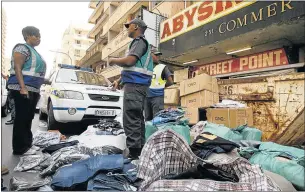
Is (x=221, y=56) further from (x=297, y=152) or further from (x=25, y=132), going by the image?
(x=25, y=132)

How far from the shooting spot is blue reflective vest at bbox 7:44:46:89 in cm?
318

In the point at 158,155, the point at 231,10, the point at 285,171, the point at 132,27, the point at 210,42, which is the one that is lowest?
the point at 285,171

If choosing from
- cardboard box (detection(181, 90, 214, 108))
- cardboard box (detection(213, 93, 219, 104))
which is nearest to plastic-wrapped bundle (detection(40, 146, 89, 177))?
cardboard box (detection(181, 90, 214, 108))

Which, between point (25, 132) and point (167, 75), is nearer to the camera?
point (25, 132)

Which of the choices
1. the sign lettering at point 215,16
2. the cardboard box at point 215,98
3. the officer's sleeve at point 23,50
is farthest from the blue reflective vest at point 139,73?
the sign lettering at point 215,16

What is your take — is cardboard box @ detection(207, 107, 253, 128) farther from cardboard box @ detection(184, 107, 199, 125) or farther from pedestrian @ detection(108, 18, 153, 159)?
pedestrian @ detection(108, 18, 153, 159)

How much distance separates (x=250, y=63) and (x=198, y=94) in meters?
3.14

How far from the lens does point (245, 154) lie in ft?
8.66

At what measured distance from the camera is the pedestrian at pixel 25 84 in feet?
10.1

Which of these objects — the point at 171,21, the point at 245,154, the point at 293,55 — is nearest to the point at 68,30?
the point at 171,21

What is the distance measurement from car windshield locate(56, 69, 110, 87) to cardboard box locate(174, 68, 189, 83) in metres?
5.19

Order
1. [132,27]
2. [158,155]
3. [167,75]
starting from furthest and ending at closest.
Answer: [167,75], [132,27], [158,155]

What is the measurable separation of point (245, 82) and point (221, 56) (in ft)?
11.7

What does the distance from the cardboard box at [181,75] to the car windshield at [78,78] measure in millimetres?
5187
